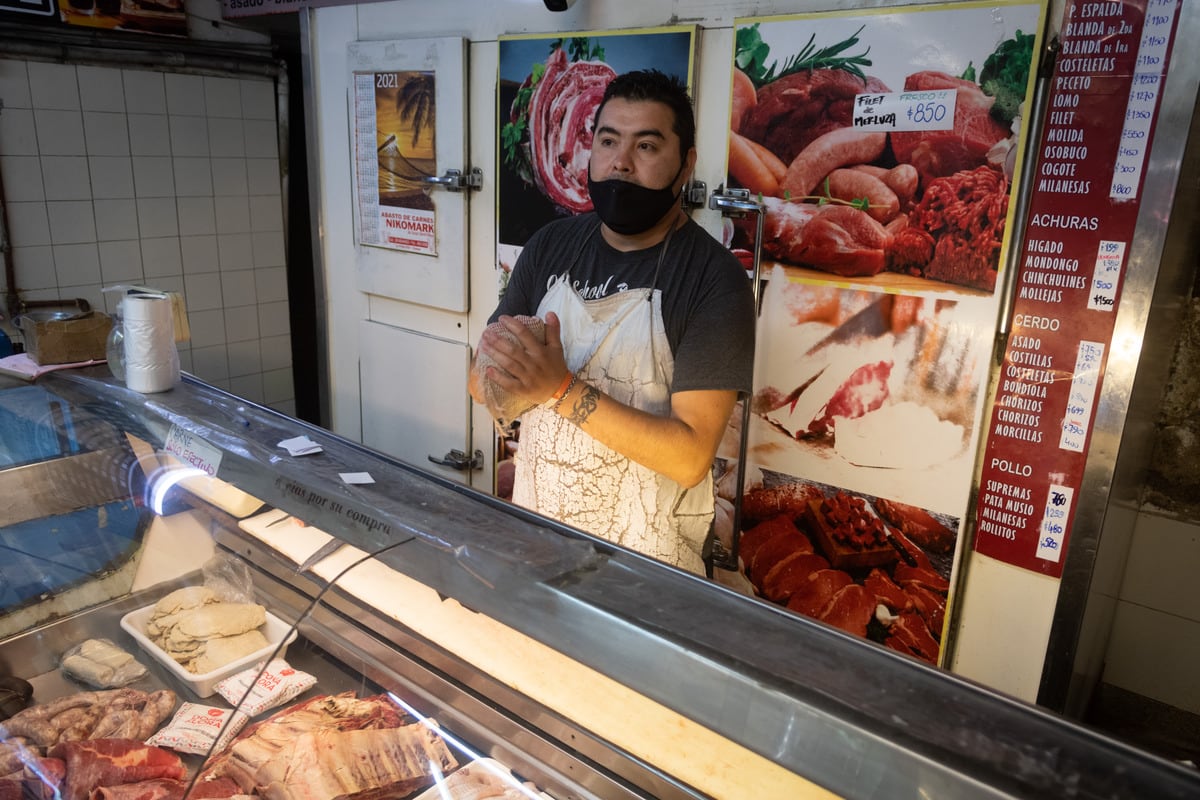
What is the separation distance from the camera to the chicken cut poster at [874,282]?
253cm

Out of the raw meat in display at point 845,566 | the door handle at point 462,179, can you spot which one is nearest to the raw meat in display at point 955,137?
the raw meat in display at point 845,566

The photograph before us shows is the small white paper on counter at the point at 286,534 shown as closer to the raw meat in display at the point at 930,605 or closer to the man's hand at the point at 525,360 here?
the man's hand at the point at 525,360

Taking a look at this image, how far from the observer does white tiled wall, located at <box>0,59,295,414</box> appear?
445 cm

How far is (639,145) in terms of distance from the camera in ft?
6.61

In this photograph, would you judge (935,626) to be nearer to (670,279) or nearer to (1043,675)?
(1043,675)

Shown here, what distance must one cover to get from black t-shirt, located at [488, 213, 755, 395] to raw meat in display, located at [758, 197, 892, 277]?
95cm

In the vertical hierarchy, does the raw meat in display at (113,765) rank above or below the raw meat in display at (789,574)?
above

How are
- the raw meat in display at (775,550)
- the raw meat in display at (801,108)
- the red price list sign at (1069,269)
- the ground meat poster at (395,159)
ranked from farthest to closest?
the ground meat poster at (395,159), the raw meat in display at (775,550), the raw meat in display at (801,108), the red price list sign at (1069,269)

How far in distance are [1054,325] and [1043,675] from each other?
1.11 metres

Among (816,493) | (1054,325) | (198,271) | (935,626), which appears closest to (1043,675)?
(935,626)

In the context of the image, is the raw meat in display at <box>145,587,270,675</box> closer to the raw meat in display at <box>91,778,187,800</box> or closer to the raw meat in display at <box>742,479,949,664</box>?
the raw meat in display at <box>91,778,187,800</box>

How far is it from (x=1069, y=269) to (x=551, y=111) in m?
2.03

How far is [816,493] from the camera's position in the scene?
301 cm

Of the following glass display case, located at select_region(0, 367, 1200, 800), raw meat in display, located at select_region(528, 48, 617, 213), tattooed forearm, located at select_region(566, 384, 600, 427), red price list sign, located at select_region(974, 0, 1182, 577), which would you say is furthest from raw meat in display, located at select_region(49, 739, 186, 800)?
raw meat in display, located at select_region(528, 48, 617, 213)
